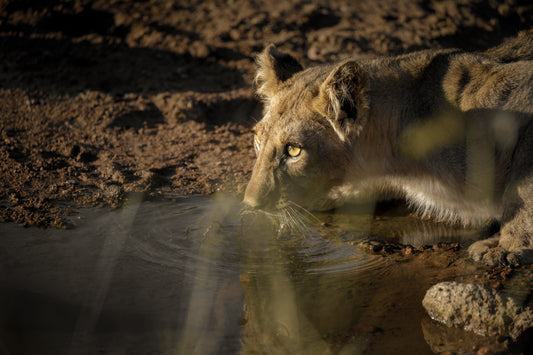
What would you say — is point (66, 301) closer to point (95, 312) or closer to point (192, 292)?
point (95, 312)

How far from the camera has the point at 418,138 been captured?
14.1ft

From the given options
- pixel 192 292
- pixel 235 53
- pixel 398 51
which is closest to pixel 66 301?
pixel 192 292

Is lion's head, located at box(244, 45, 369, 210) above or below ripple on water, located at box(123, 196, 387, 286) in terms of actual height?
above

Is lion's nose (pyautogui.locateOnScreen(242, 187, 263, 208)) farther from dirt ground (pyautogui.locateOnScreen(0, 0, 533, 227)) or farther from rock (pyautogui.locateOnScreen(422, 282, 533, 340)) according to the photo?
dirt ground (pyautogui.locateOnScreen(0, 0, 533, 227))

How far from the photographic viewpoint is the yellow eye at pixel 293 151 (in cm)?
412

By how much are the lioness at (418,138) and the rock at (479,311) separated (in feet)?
2.60

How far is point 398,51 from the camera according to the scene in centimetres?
891

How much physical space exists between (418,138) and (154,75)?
16.9 feet

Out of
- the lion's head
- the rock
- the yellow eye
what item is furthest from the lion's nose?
the rock

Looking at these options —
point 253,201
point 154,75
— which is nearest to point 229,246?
point 253,201

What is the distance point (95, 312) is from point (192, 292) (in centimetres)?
66

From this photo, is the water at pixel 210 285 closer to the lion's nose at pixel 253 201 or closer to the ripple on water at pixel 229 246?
the ripple on water at pixel 229 246

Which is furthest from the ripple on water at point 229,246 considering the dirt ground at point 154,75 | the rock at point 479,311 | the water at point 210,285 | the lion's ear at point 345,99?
the lion's ear at point 345,99

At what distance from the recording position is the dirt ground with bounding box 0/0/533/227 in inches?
232
